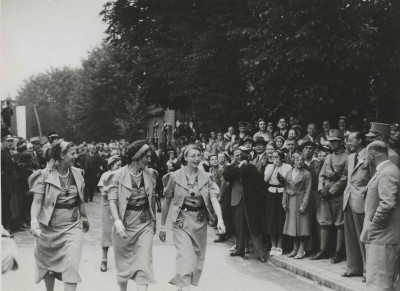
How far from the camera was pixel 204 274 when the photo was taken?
8.98 meters

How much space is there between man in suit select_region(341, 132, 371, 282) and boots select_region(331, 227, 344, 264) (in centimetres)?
68

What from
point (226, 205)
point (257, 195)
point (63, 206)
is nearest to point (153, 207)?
point (63, 206)

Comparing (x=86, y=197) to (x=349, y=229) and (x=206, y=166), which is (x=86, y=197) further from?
(x=349, y=229)

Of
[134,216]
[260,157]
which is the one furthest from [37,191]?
[260,157]

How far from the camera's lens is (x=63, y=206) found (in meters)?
6.93

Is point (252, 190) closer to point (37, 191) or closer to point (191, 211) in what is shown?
point (191, 211)

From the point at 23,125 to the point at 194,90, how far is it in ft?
17.8

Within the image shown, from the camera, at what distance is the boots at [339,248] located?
9422 mm

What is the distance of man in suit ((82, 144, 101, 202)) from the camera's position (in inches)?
862

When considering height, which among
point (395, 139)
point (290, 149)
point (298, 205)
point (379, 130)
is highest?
point (379, 130)

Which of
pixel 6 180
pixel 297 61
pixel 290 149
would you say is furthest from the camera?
pixel 6 180

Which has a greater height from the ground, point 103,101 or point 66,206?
point 103,101

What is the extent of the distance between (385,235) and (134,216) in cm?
285

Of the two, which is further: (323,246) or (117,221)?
(323,246)
